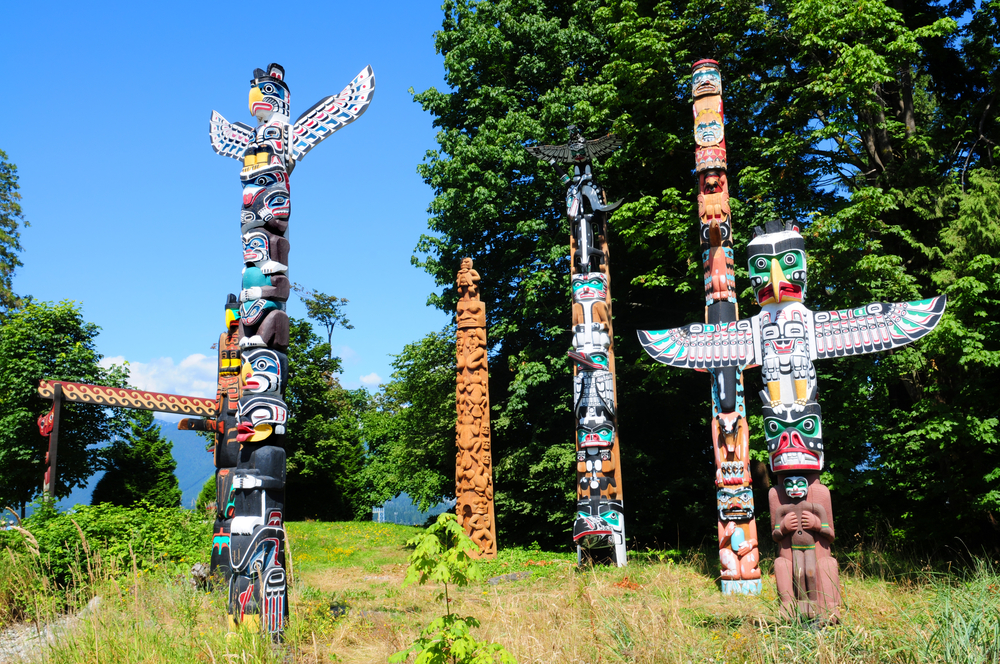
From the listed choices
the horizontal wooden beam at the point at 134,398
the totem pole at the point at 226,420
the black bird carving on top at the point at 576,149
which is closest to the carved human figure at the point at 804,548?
the totem pole at the point at 226,420

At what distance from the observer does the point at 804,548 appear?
643cm

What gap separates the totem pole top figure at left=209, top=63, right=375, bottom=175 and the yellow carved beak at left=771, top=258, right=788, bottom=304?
15.5 ft

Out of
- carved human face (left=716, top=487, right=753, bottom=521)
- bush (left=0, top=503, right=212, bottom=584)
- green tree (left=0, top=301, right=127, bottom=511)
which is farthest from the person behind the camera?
green tree (left=0, top=301, right=127, bottom=511)

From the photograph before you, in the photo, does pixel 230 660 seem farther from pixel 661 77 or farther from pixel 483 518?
pixel 661 77

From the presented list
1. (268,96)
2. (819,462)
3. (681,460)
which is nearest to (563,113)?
(681,460)

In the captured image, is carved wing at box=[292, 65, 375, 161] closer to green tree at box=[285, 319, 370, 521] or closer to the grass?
the grass

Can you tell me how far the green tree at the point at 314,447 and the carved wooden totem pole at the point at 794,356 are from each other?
21.1 m

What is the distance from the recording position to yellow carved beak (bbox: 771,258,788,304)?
7281 millimetres

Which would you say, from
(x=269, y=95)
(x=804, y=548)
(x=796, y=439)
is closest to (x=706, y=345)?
(x=796, y=439)

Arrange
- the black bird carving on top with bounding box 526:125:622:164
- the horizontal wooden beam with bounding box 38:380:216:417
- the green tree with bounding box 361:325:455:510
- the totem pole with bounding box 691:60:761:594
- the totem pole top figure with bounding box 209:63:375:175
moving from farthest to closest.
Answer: the green tree with bounding box 361:325:455:510 < the horizontal wooden beam with bounding box 38:380:216:417 < the black bird carving on top with bounding box 526:125:622:164 < the totem pole with bounding box 691:60:761:594 < the totem pole top figure with bounding box 209:63:375:175

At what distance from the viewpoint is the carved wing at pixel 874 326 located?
6777 mm

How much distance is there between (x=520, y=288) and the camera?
17938 mm

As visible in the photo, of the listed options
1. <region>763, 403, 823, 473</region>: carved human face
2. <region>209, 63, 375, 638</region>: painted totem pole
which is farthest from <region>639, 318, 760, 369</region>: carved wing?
<region>209, 63, 375, 638</region>: painted totem pole

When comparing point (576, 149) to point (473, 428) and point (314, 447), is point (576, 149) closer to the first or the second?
point (473, 428)
